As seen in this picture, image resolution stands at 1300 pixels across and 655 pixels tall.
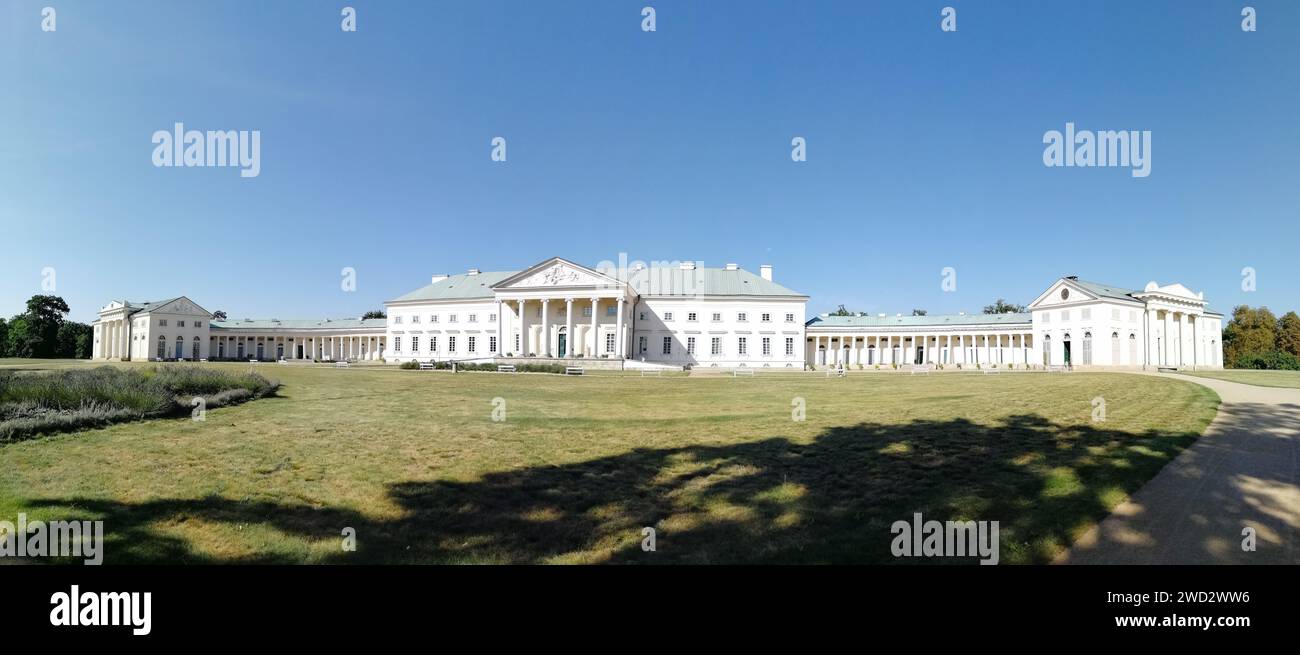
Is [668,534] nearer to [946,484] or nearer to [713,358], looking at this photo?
[946,484]

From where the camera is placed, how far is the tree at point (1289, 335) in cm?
6381

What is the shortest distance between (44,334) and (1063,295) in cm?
12339

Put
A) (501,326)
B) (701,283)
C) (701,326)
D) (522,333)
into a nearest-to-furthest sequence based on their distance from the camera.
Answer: (501,326) → (522,333) → (701,326) → (701,283)

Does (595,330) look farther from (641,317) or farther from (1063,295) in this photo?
(1063,295)

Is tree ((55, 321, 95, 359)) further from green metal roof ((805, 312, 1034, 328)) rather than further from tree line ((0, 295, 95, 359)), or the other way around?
green metal roof ((805, 312, 1034, 328))

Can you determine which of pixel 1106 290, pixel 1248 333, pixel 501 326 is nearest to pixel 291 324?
pixel 501 326

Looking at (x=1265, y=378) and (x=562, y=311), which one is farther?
(x=562, y=311)

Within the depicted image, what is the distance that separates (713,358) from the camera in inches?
2255

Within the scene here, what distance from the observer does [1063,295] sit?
5516cm

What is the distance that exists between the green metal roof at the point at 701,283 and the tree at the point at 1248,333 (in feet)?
193

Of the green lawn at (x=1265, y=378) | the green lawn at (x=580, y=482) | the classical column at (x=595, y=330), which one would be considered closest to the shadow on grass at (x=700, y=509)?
the green lawn at (x=580, y=482)

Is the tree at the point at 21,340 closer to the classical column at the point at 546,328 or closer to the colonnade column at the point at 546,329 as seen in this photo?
the colonnade column at the point at 546,329
